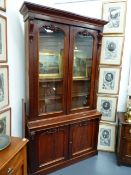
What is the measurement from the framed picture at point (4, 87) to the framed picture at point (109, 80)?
1.35 meters

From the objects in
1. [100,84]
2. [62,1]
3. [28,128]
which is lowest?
[28,128]

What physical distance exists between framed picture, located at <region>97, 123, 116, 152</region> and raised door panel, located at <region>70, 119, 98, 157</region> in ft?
0.71

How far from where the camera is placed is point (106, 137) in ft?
9.16

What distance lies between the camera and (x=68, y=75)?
2207 millimetres

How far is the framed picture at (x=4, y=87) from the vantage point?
6.23 feet

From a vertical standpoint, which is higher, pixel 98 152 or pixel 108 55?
pixel 108 55

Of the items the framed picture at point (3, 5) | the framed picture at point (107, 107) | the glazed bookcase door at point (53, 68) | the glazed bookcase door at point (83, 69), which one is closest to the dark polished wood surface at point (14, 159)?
Result: the glazed bookcase door at point (53, 68)

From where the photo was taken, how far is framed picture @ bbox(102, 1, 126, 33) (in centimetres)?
244

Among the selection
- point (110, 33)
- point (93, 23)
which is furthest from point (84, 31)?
point (110, 33)

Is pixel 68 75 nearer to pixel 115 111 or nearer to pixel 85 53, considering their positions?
pixel 85 53

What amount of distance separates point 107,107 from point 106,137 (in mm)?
483

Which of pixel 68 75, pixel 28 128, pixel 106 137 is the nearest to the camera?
pixel 28 128

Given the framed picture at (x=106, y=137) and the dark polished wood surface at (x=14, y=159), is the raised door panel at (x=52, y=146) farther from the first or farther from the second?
the framed picture at (x=106, y=137)

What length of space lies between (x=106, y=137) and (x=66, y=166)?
31.0 inches
